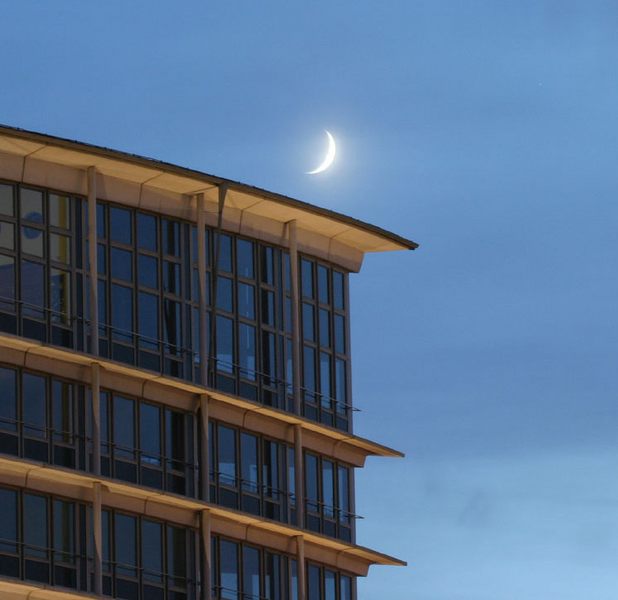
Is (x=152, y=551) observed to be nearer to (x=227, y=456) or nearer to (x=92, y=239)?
(x=227, y=456)

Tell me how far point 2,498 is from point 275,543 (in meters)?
9.97

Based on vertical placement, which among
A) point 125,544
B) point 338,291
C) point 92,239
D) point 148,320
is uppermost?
point 338,291

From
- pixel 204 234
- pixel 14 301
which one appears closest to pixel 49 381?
pixel 14 301

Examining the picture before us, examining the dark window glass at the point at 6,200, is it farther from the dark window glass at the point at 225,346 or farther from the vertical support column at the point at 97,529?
the dark window glass at the point at 225,346

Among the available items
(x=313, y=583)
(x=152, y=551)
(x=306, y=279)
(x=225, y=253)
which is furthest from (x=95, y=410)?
(x=313, y=583)

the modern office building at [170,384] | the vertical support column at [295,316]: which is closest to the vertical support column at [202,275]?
the modern office building at [170,384]

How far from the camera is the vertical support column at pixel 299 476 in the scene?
217 feet

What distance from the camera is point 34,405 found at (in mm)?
59312

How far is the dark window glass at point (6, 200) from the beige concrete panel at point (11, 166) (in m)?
0.27

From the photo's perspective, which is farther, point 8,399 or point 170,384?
point 170,384

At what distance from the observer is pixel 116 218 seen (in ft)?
204

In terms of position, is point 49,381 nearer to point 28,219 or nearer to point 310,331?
point 28,219

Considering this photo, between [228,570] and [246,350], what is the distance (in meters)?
5.86

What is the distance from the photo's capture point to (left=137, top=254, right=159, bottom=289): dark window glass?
62.6 m
